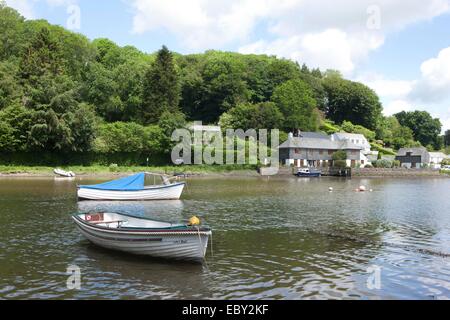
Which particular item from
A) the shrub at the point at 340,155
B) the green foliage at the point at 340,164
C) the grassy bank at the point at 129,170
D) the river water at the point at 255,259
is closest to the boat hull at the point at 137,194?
the river water at the point at 255,259

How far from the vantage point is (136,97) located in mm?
108000

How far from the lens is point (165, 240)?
18906 mm

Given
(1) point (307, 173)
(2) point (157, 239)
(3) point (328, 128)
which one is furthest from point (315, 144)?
(2) point (157, 239)

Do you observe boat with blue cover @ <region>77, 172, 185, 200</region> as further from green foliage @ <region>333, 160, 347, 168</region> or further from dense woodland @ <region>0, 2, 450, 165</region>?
green foliage @ <region>333, 160, 347, 168</region>

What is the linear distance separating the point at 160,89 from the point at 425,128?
124 metres

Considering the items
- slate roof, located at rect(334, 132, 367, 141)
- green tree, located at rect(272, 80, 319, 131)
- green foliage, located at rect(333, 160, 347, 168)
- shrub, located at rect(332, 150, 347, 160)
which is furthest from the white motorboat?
slate roof, located at rect(334, 132, 367, 141)

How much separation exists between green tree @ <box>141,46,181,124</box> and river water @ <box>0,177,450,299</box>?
213 ft

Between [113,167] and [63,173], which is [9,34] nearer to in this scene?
[113,167]

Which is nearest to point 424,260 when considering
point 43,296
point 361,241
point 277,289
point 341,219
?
point 361,241

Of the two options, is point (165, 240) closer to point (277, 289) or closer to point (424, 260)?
point (277, 289)

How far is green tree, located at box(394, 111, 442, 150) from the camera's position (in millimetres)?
178625

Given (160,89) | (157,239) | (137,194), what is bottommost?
(157,239)
